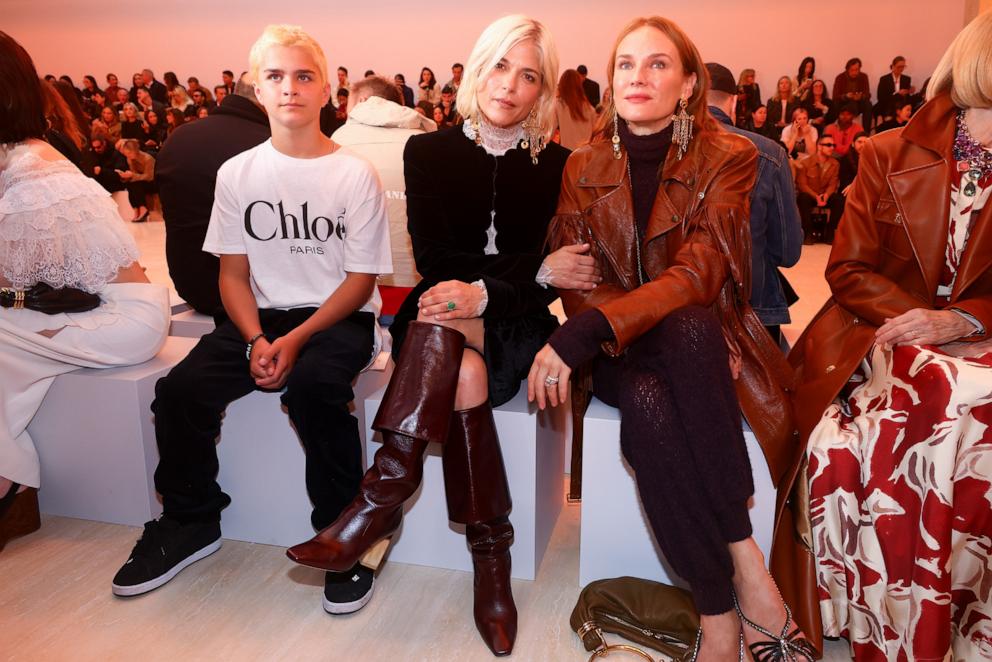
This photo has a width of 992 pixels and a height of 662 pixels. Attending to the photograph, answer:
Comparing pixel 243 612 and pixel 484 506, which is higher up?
pixel 484 506

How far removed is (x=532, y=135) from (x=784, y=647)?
148 cm

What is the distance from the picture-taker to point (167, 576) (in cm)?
214

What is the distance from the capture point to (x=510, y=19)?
217 cm

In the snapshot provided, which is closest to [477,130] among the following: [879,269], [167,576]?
[879,269]

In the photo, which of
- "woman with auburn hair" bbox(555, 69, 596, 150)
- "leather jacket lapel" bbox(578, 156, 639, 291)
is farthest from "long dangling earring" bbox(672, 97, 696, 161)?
"woman with auburn hair" bbox(555, 69, 596, 150)

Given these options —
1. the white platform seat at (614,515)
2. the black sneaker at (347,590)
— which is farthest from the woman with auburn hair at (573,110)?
the black sneaker at (347,590)

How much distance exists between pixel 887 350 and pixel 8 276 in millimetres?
2403

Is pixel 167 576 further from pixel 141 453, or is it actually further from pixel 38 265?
pixel 38 265

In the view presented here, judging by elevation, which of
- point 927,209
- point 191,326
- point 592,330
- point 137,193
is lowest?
point 137,193

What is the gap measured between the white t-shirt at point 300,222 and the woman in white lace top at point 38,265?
0.40 meters

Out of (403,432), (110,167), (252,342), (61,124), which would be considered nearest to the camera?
(403,432)

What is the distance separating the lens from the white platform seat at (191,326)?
120 inches

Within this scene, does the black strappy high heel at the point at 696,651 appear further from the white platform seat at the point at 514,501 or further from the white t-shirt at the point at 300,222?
the white t-shirt at the point at 300,222

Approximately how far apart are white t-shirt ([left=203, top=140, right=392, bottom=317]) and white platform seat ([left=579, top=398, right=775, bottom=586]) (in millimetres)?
780
